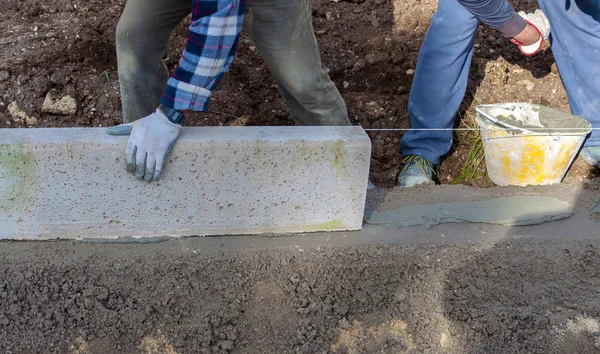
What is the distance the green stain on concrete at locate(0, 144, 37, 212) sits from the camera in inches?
90.7

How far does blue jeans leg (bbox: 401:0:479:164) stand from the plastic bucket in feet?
0.68

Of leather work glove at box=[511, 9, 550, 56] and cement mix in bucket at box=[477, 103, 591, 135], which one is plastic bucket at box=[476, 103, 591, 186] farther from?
leather work glove at box=[511, 9, 550, 56]

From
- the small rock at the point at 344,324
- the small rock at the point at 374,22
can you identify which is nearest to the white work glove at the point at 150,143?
the small rock at the point at 344,324

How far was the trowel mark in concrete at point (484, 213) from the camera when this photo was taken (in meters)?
2.80

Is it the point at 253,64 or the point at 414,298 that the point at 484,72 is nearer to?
the point at 253,64

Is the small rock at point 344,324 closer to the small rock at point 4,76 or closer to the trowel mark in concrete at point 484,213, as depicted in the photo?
the trowel mark in concrete at point 484,213

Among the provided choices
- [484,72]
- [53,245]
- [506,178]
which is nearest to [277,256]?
[53,245]

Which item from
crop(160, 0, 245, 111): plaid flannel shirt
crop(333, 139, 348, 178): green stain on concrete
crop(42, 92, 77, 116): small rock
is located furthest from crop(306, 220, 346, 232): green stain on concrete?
crop(42, 92, 77, 116): small rock

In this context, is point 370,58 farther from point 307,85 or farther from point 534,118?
point 307,85

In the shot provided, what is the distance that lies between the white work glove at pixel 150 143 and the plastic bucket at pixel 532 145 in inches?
74.2

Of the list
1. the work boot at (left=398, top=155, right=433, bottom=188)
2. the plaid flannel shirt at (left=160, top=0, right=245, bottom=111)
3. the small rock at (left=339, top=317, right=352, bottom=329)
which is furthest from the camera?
the work boot at (left=398, top=155, right=433, bottom=188)

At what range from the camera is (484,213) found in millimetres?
2881

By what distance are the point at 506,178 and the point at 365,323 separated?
1504 millimetres

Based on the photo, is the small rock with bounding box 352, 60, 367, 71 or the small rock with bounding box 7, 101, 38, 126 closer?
the small rock with bounding box 7, 101, 38, 126
